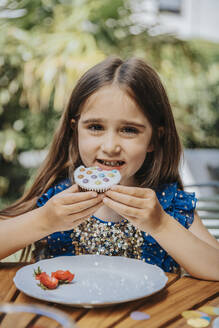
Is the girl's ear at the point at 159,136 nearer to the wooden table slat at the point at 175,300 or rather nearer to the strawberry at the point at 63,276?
the wooden table slat at the point at 175,300

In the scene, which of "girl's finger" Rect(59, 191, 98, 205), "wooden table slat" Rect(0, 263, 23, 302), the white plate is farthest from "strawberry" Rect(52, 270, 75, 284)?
"girl's finger" Rect(59, 191, 98, 205)

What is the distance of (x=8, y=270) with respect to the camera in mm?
1234

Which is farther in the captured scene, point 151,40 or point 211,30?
point 211,30

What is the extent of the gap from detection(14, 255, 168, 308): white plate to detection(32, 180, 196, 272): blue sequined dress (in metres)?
0.38

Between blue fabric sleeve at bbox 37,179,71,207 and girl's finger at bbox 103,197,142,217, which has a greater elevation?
girl's finger at bbox 103,197,142,217

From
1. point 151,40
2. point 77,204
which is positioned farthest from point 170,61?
point 77,204

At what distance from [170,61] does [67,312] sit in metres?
4.49

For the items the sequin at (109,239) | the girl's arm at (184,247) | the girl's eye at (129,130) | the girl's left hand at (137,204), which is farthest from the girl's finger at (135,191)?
the sequin at (109,239)

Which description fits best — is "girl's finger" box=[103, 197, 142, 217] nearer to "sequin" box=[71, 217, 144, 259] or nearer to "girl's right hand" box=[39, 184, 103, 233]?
"girl's right hand" box=[39, 184, 103, 233]

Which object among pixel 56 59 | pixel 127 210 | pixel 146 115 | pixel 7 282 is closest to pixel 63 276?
pixel 7 282

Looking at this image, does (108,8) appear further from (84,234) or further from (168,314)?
(168,314)

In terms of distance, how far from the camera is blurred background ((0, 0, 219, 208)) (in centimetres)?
450

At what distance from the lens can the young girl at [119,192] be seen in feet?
4.17

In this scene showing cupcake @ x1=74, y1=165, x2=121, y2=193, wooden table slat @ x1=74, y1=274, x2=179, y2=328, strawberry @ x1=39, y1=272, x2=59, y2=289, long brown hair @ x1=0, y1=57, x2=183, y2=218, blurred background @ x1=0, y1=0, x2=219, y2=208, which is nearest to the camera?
wooden table slat @ x1=74, y1=274, x2=179, y2=328
